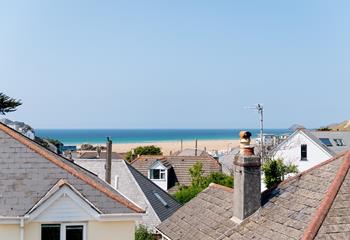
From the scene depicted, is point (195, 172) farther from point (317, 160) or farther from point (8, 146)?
point (8, 146)

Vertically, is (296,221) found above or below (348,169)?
below

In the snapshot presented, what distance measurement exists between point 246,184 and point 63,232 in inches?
225

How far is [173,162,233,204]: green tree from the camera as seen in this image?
40.5 meters

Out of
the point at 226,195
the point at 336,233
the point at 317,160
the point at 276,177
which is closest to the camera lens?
the point at 336,233

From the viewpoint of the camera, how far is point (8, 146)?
16906mm

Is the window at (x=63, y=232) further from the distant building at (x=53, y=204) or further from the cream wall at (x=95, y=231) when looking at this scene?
the cream wall at (x=95, y=231)

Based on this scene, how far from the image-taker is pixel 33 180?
16.2 meters

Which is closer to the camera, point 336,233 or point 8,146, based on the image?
point 336,233

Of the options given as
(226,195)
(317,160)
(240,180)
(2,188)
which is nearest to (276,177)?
(317,160)

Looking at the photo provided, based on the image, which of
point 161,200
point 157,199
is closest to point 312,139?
point 161,200

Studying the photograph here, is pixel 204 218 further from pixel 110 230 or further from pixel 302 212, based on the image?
pixel 302 212

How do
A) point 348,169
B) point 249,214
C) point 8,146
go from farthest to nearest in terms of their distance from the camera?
1. point 8,146
2. point 249,214
3. point 348,169

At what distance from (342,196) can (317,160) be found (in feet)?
125

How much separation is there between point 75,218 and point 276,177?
83.5 ft
